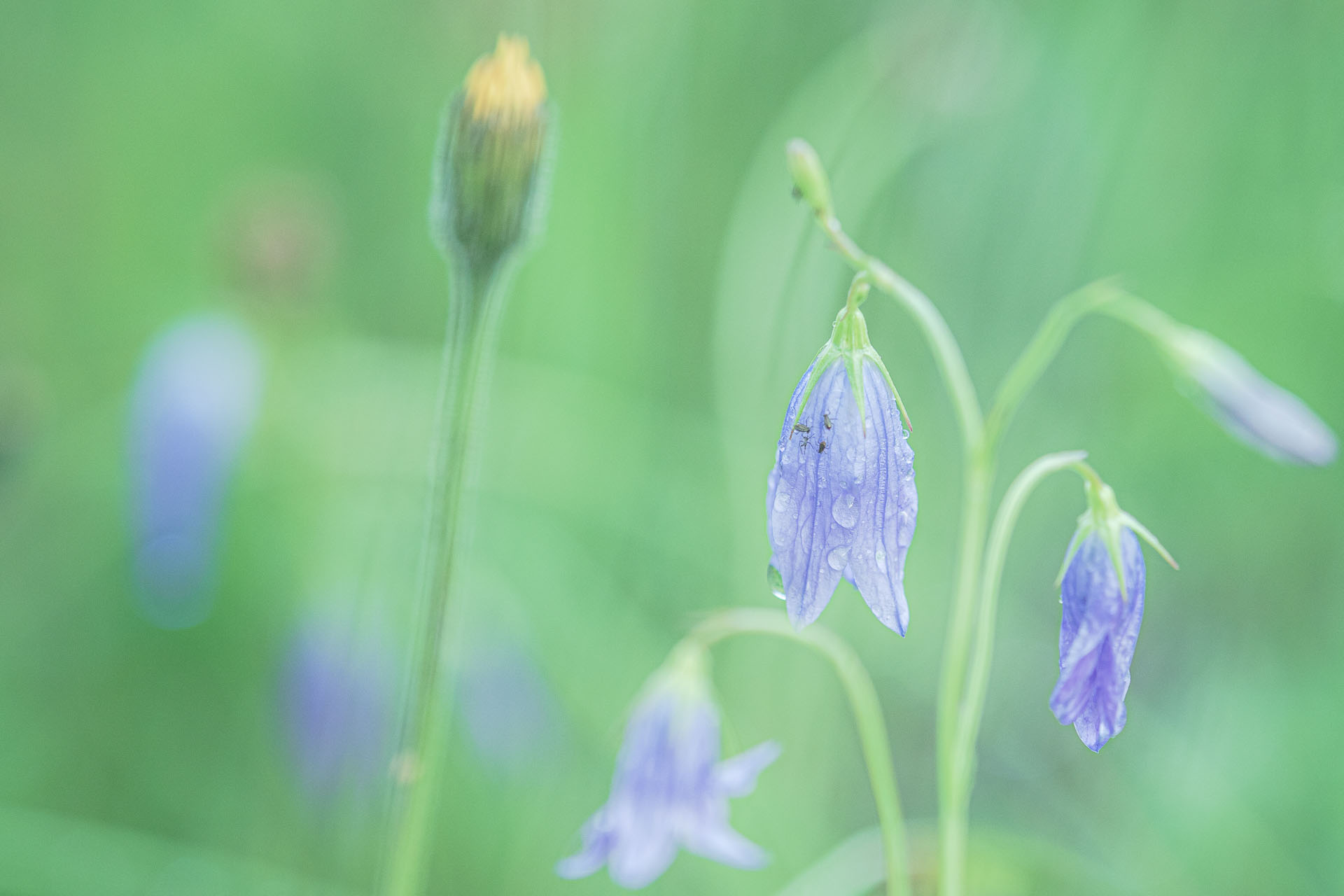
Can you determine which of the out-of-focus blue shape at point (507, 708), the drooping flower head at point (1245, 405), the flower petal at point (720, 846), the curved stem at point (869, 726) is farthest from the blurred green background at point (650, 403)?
the drooping flower head at point (1245, 405)

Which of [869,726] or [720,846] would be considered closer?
[869,726]

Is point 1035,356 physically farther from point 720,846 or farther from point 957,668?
point 720,846

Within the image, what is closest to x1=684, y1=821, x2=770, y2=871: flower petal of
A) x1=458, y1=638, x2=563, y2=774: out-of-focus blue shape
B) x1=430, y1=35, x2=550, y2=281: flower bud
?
x1=430, y1=35, x2=550, y2=281: flower bud

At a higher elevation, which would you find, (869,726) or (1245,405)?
(1245,405)

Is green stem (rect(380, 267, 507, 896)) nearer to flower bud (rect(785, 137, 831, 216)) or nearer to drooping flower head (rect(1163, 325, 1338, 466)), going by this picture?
flower bud (rect(785, 137, 831, 216))

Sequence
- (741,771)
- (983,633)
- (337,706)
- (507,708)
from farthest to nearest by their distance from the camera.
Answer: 1. (507,708)
2. (337,706)
3. (741,771)
4. (983,633)

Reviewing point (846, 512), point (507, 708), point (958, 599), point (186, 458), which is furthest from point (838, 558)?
point (186, 458)

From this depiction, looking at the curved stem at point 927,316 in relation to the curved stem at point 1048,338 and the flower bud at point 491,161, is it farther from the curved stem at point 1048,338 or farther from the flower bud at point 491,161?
the flower bud at point 491,161
